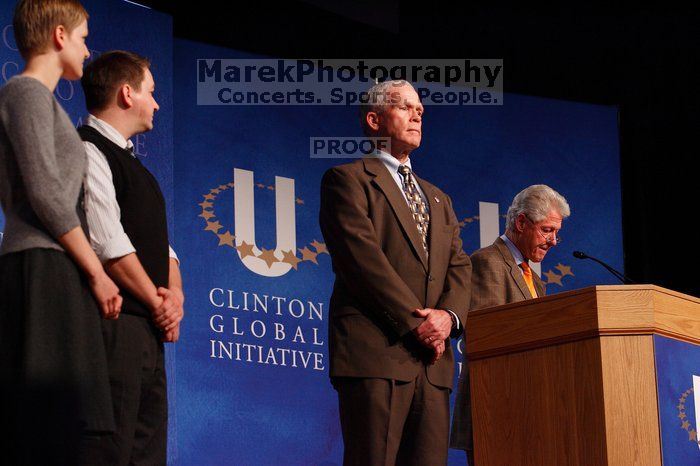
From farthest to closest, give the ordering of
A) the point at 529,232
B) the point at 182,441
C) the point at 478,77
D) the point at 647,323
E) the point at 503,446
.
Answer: the point at 478,77 → the point at 182,441 → the point at 529,232 → the point at 503,446 → the point at 647,323

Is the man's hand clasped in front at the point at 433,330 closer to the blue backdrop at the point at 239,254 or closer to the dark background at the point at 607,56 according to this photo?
the blue backdrop at the point at 239,254

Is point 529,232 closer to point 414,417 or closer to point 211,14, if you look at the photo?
point 414,417

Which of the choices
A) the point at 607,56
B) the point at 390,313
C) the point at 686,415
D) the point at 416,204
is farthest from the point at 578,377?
the point at 607,56

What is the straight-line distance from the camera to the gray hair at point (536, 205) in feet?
14.2

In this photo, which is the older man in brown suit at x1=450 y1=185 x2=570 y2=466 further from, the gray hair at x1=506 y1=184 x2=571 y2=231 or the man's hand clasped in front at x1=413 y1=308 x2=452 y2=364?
the man's hand clasped in front at x1=413 y1=308 x2=452 y2=364

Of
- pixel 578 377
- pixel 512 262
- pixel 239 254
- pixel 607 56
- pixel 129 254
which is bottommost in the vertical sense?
pixel 578 377

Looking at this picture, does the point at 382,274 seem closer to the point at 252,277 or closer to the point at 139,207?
the point at 139,207

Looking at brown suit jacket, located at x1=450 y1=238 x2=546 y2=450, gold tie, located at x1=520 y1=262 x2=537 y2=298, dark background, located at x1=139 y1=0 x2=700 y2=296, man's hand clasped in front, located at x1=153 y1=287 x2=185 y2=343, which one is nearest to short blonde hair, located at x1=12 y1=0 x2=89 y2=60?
man's hand clasped in front, located at x1=153 y1=287 x2=185 y2=343

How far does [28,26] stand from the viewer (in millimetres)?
2404

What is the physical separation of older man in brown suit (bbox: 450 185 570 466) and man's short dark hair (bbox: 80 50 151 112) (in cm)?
171

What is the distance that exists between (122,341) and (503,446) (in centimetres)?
133

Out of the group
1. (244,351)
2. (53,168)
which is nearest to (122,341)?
(53,168)

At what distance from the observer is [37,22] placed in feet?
7.89

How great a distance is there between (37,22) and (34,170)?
357 millimetres
